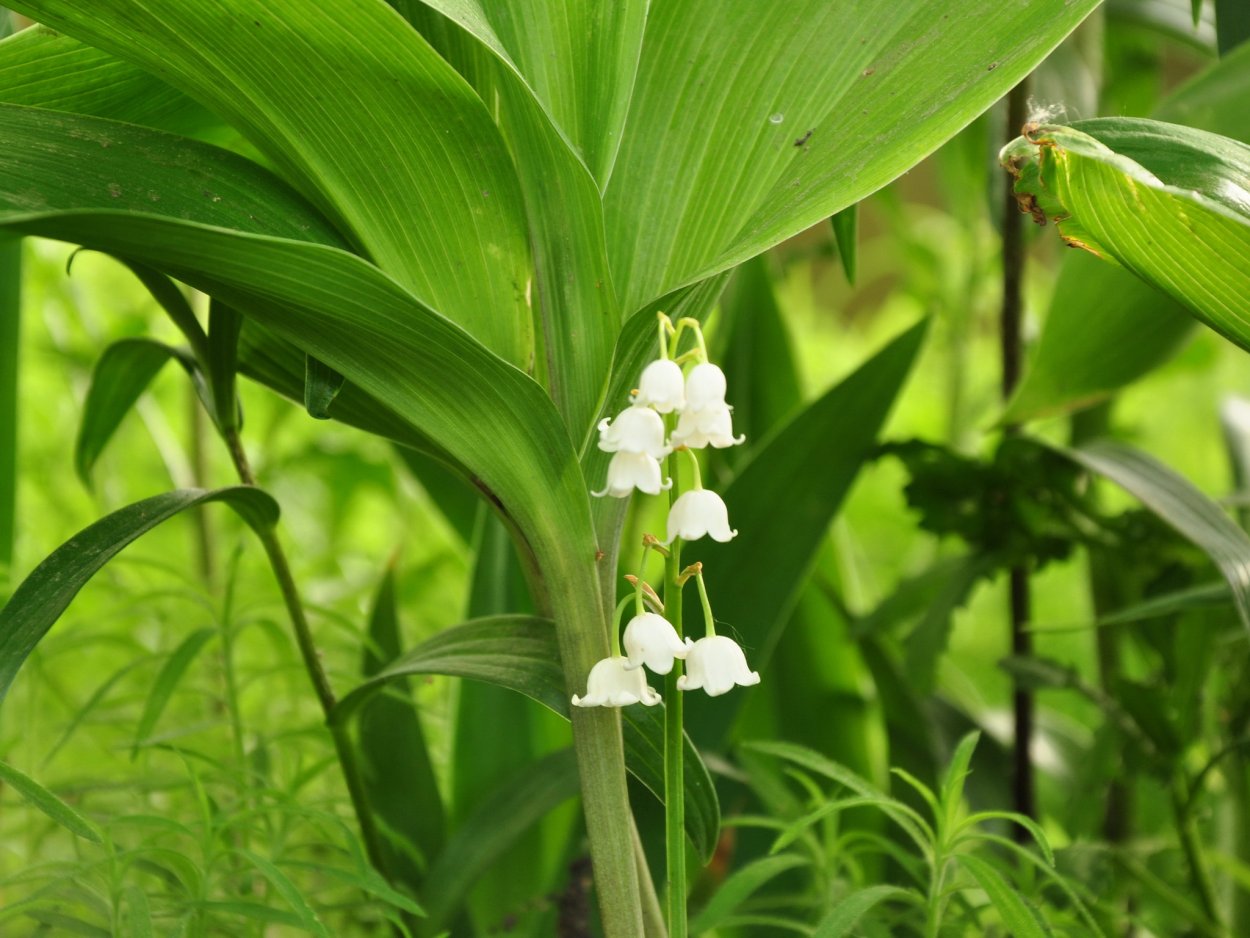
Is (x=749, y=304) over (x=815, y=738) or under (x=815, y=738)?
over

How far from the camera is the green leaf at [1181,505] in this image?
42 cm

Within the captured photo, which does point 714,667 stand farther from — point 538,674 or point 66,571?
point 66,571

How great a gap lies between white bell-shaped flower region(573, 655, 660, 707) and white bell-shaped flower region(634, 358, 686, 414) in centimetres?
7

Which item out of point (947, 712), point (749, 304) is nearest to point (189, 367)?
point (749, 304)

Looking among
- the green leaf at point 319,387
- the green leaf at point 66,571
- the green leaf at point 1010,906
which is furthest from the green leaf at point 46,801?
the green leaf at point 1010,906

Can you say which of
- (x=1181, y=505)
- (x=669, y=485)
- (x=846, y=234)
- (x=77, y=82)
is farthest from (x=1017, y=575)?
(x=77, y=82)

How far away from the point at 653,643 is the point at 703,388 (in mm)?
67

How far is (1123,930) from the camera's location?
626 millimetres

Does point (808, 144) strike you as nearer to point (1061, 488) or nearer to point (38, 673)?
point (1061, 488)

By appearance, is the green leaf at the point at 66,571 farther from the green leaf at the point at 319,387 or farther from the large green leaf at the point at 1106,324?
the large green leaf at the point at 1106,324

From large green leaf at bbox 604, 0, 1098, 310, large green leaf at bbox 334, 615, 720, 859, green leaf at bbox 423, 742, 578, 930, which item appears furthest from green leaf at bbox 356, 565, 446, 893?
large green leaf at bbox 604, 0, 1098, 310

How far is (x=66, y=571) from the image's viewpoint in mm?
315

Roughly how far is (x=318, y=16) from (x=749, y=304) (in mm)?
425

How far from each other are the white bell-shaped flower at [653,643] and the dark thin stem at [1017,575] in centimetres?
38
